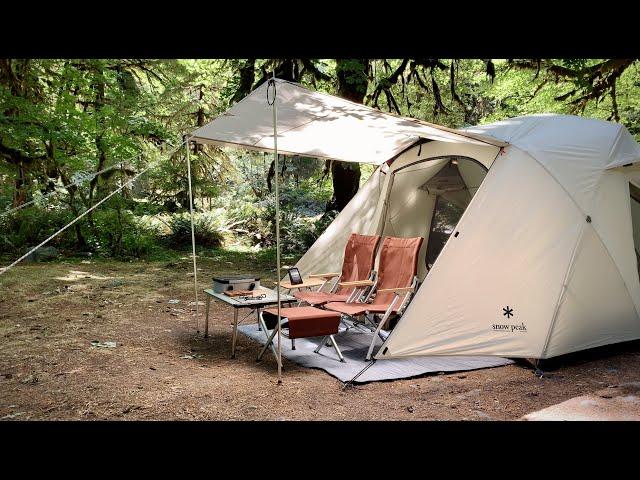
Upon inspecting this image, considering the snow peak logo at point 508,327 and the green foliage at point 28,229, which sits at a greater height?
the green foliage at point 28,229

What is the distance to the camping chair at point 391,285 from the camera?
517 cm

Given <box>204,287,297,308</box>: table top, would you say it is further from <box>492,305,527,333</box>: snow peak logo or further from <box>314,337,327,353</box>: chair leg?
<box>492,305,527,333</box>: snow peak logo

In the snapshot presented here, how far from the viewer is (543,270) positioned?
4793 millimetres

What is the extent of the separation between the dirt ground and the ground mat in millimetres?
100

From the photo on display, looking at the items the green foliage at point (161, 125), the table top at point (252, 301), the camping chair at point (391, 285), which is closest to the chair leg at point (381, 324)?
the camping chair at point (391, 285)

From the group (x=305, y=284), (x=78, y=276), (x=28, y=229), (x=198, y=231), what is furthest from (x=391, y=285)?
(x=28, y=229)

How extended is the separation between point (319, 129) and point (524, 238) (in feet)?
7.20

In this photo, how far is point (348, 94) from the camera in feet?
32.7

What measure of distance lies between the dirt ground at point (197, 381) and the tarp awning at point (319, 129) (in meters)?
2.05

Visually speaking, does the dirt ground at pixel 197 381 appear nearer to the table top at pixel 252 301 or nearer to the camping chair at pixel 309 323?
the camping chair at pixel 309 323

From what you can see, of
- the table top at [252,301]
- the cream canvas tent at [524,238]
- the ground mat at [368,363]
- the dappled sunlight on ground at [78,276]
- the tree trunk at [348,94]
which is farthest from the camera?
the tree trunk at [348,94]

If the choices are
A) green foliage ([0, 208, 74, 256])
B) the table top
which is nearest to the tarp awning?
the table top

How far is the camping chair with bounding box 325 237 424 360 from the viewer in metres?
5.17
